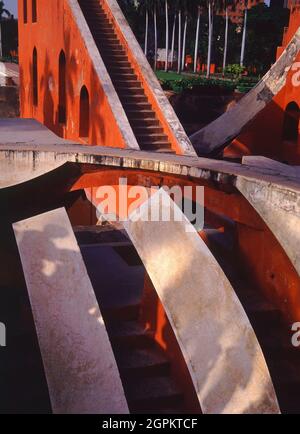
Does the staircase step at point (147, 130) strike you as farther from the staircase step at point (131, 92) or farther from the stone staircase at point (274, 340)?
the stone staircase at point (274, 340)

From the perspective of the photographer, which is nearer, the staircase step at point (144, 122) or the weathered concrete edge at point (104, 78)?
the weathered concrete edge at point (104, 78)

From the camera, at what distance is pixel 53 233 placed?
6.43 metres

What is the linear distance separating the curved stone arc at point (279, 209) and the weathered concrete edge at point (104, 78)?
419cm

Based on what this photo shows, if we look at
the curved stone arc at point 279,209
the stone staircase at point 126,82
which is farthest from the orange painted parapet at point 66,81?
the curved stone arc at point 279,209

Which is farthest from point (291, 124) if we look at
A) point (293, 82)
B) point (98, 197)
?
point (98, 197)

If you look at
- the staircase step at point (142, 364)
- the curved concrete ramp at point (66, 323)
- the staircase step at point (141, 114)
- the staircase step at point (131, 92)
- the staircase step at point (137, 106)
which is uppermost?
the staircase step at point (131, 92)

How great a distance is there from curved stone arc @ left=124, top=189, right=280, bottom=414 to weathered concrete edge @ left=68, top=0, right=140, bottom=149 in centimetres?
372

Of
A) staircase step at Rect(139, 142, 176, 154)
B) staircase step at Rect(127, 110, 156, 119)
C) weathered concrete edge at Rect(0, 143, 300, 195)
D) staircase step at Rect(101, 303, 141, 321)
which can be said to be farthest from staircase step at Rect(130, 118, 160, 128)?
staircase step at Rect(101, 303, 141, 321)

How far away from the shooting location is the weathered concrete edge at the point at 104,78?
997 centimetres

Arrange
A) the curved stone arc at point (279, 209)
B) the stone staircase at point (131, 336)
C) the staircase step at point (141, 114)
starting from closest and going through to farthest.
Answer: the curved stone arc at point (279, 209)
the stone staircase at point (131, 336)
the staircase step at point (141, 114)

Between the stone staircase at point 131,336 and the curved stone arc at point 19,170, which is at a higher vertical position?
the curved stone arc at point 19,170

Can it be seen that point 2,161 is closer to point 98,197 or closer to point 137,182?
point 137,182

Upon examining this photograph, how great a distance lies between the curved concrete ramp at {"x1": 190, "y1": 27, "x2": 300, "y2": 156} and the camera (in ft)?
42.0
